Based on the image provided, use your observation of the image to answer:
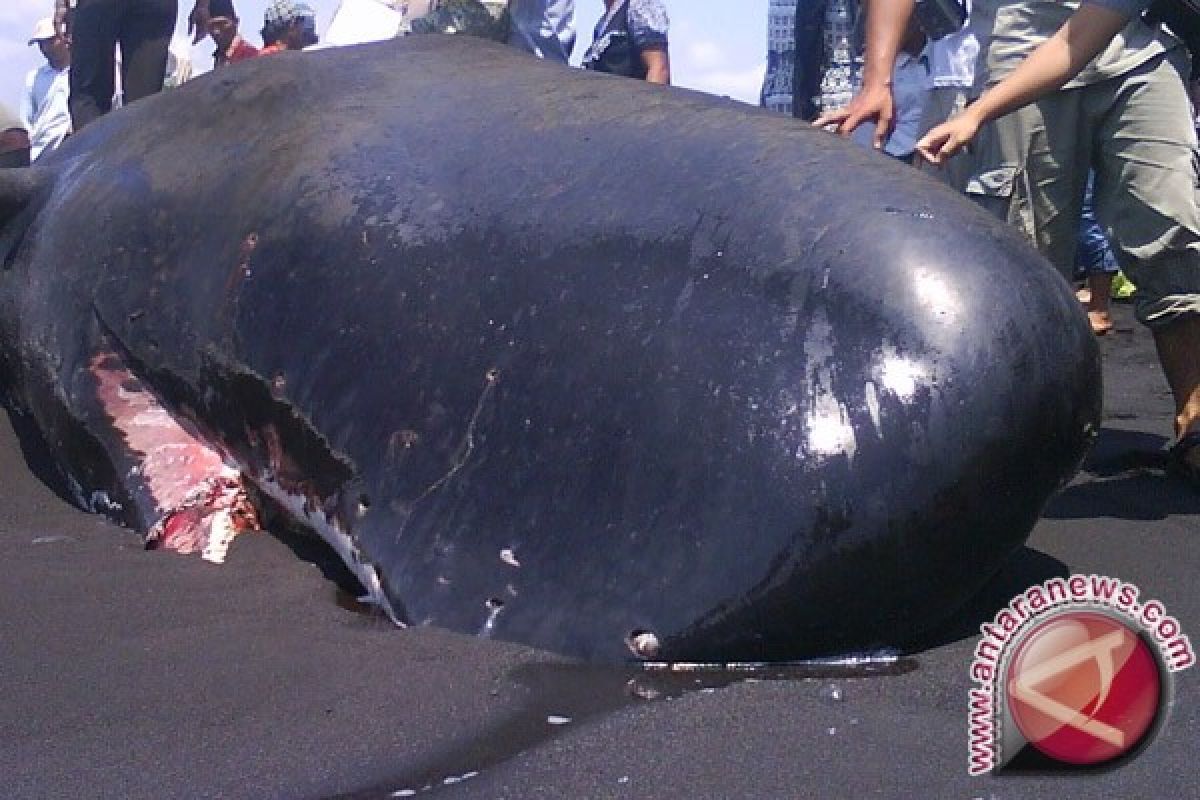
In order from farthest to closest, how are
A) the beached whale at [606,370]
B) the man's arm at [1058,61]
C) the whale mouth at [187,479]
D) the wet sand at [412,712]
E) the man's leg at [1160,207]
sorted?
1. the man's leg at [1160,207]
2. the man's arm at [1058,61]
3. the whale mouth at [187,479]
4. the beached whale at [606,370]
5. the wet sand at [412,712]

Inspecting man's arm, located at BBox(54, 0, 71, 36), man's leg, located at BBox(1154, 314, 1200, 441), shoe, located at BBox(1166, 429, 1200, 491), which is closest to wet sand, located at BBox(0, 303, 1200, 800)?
shoe, located at BBox(1166, 429, 1200, 491)

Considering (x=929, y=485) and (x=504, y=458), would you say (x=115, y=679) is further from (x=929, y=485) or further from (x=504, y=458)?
(x=929, y=485)

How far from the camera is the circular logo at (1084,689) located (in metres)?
2.13

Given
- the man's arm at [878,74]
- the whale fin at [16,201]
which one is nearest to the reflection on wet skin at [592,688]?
the man's arm at [878,74]

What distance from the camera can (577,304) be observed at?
8.80 ft

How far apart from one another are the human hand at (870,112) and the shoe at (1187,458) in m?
1.06

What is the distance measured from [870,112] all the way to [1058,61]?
0.45m

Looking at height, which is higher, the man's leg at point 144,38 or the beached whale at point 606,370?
the beached whale at point 606,370

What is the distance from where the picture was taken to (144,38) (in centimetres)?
725

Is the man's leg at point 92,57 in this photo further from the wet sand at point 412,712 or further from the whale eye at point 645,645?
the whale eye at point 645,645

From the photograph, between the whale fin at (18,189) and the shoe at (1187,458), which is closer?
the shoe at (1187,458)

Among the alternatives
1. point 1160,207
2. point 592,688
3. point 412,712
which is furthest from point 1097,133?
point 412,712

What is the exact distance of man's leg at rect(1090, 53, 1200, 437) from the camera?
4.03 meters

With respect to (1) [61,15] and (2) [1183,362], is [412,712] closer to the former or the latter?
(2) [1183,362]
